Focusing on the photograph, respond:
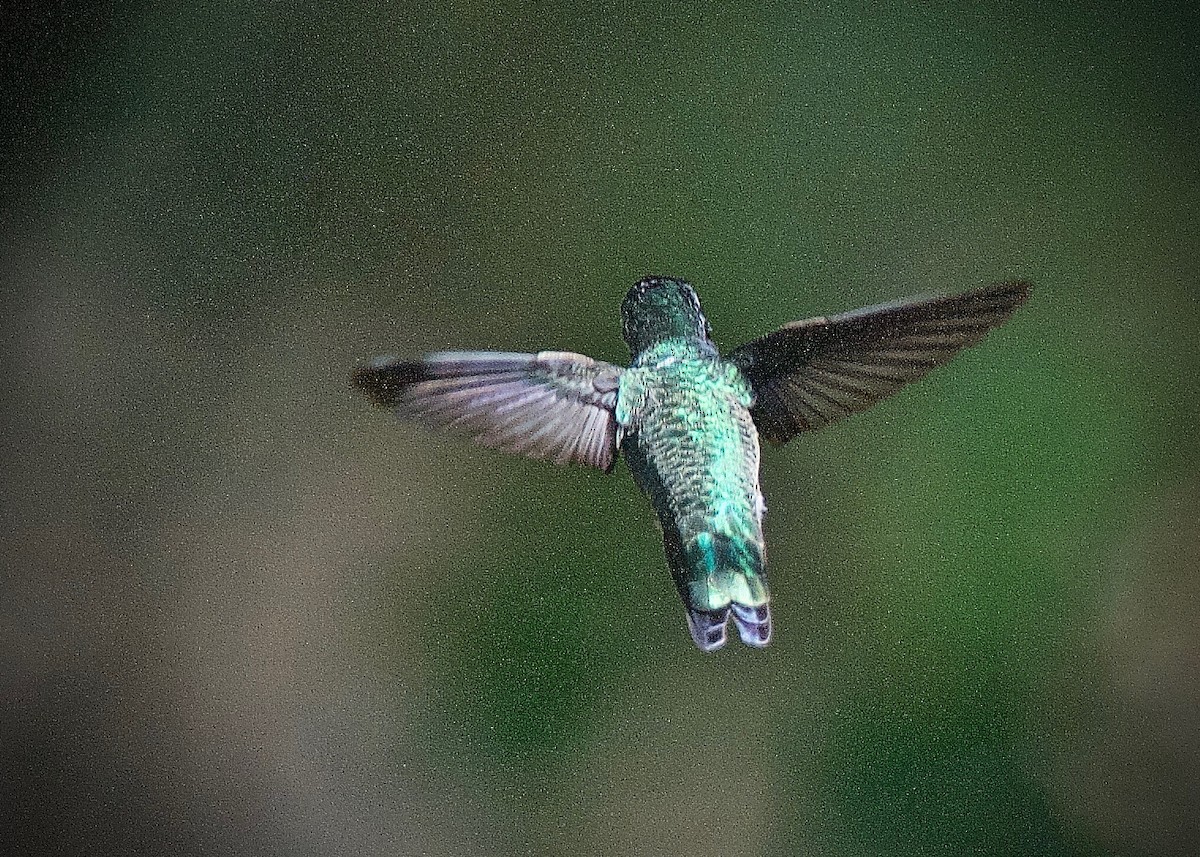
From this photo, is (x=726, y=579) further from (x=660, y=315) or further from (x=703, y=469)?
(x=660, y=315)

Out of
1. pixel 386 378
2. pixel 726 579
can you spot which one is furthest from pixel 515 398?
pixel 726 579

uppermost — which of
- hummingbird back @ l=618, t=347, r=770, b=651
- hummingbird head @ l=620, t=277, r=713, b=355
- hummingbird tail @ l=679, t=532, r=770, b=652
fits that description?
hummingbird head @ l=620, t=277, r=713, b=355

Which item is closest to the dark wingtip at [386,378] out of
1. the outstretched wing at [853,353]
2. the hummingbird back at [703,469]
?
the hummingbird back at [703,469]

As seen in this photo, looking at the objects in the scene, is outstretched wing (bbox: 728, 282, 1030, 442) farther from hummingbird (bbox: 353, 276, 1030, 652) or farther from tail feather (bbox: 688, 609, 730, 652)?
tail feather (bbox: 688, 609, 730, 652)

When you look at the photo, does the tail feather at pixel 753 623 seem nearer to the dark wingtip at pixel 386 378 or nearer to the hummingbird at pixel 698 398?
the hummingbird at pixel 698 398

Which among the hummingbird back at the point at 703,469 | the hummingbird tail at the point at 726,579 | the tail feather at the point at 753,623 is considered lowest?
the tail feather at the point at 753,623

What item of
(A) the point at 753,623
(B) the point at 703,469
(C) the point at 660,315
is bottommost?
(A) the point at 753,623

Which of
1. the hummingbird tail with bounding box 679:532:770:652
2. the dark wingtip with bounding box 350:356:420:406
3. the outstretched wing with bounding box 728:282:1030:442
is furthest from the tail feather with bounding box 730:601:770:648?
the dark wingtip with bounding box 350:356:420:406
